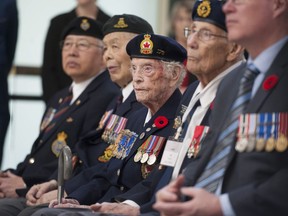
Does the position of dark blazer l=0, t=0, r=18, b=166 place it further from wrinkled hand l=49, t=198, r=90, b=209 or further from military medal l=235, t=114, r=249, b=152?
military medal l=235, t=114, r=249, b=152

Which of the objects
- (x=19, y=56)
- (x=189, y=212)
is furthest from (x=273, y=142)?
(x=19, y=56)

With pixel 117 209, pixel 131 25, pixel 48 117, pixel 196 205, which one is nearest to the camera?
pixel 196 205

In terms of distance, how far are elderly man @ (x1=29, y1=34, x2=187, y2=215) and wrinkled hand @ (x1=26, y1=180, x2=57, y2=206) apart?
249 mm

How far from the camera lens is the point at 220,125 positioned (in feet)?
14.3

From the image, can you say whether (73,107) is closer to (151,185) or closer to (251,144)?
(151,185)

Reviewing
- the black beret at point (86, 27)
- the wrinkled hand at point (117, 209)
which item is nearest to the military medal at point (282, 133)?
the wrinkled hand at point (117, 209)

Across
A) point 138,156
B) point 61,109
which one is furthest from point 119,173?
point 61,109

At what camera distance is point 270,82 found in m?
4.20

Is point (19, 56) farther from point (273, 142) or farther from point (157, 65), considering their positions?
point (273, 142)

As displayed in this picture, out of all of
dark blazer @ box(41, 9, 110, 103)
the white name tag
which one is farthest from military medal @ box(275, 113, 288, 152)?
dark blazer @ box(41, 9, 110, 103)

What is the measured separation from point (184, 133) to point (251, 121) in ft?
2.73

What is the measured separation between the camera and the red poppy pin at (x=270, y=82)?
4.19 meters

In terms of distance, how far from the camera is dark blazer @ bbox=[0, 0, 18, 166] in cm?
842

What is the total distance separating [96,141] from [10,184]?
0.66 metres
